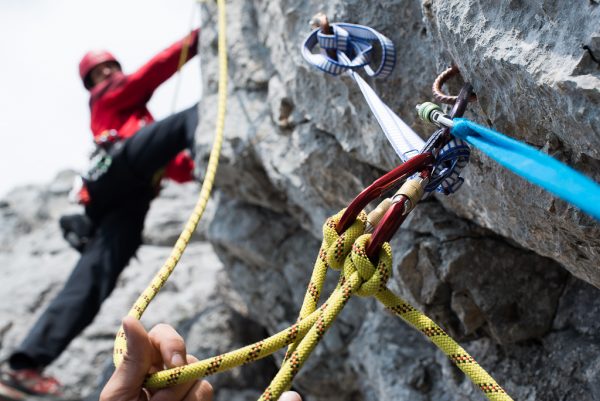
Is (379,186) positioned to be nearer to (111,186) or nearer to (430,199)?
(430,199)

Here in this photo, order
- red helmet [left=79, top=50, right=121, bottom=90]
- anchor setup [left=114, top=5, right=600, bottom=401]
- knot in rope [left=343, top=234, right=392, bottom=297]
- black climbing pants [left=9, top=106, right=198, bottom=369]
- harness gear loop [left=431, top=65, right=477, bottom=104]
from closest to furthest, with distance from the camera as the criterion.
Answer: anchor setup [left=114, top=5, right=600, bottom=401], knot in rope [left=343, top=234, right=392, bottom=297], harness gear loop [left=431, top=65, right=477, bottom=104], black climbing pants [left=9, top=106, right=198, bottom=369], red helmet [left=79, top=50, right=121, bottom=90]

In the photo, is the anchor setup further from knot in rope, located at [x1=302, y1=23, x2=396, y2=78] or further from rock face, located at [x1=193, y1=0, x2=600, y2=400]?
knot in rope, located at [x1=302, y1=23, x2=396, y2=78]

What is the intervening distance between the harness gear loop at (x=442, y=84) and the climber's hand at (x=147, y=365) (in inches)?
Answer: 36.8

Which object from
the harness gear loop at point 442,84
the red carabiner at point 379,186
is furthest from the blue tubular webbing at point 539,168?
the harness gear loop at point 442,84

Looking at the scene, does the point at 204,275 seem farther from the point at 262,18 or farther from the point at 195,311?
the point at 262,18

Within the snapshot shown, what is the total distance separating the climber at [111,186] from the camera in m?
4.08

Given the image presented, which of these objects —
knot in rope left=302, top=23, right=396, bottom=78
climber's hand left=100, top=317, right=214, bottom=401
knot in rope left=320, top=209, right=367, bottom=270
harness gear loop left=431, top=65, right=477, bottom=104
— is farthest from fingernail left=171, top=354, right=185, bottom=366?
knot in rope left=302, top=23, right=396, bottom=78

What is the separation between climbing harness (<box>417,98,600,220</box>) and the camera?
4.03ft

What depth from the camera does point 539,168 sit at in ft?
4.40

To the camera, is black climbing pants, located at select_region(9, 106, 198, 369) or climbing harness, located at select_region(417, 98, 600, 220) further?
black climbing pants, located at select_region(9, 106, 198, 369)

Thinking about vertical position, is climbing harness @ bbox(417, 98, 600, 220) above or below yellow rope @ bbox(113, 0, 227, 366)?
above

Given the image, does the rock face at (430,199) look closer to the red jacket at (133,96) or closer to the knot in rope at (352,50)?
the knot in rope at (352,50)

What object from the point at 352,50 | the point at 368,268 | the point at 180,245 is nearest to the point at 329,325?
the point at 368,268

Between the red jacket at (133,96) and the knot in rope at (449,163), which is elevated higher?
the knot in rope at (449,163)
